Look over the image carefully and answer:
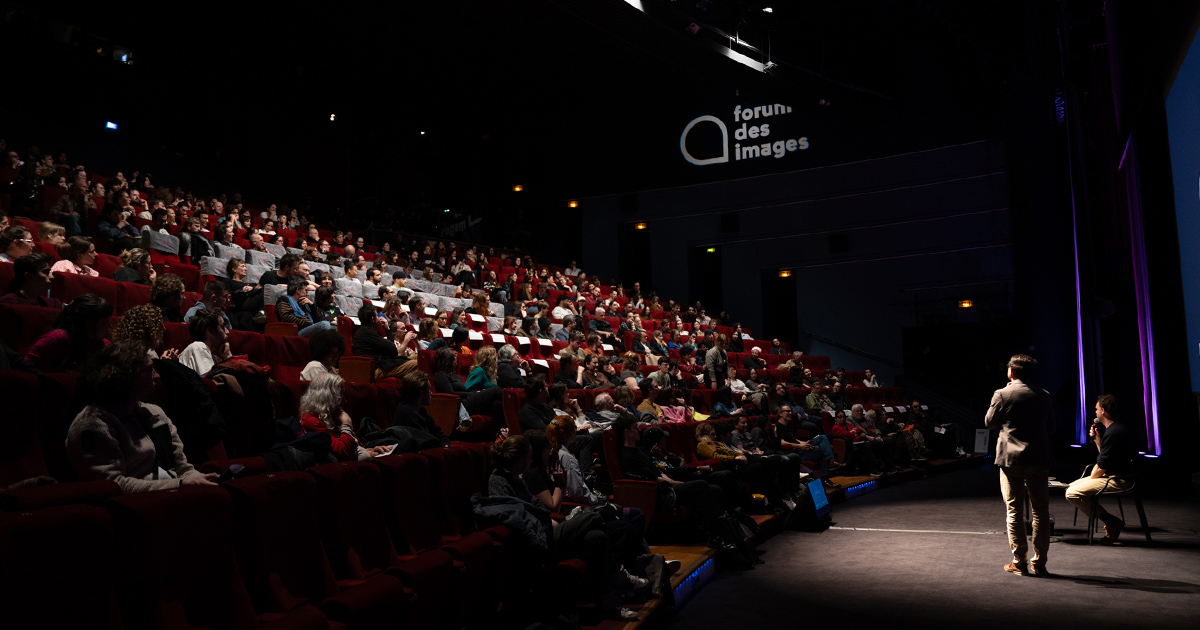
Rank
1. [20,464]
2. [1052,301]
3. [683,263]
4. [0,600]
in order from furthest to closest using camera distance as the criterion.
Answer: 1. [683,263]
2. [1052,301]
3. [20,464]
4. [0,600]

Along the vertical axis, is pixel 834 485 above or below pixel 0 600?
below

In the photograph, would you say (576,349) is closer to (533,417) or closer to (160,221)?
(533,417)

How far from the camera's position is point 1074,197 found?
7543 mm

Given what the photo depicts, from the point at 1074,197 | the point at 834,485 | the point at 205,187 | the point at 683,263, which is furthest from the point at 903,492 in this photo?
the point at 205,187

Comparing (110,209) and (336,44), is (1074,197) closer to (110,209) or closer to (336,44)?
(110,209)

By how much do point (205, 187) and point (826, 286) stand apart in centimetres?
1010

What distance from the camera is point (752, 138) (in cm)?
1278

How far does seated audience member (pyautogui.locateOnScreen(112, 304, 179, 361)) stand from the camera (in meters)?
2.54

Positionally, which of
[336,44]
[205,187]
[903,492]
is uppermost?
[336,44]

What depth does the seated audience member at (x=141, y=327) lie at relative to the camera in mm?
→ 2545

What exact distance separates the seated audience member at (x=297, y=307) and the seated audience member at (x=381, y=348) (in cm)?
24

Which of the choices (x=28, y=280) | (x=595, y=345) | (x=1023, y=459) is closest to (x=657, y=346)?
(x=595, y=345)

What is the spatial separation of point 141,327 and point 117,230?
358 centimetres

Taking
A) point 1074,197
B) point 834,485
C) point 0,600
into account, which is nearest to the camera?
point 0,600
